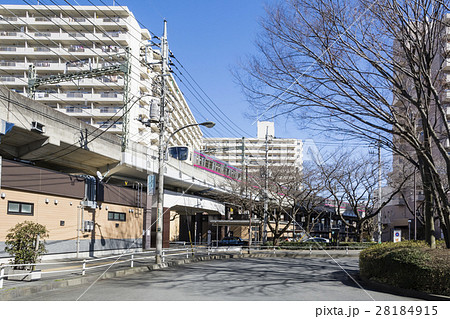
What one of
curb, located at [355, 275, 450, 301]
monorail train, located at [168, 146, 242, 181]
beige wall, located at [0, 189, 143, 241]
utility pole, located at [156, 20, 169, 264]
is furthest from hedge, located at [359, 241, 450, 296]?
monorail train, located at [168, 146, 242, 181]

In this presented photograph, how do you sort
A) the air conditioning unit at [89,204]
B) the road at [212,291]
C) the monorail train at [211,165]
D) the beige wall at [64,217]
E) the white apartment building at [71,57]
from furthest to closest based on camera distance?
the white apartment building at [71,57], the monorail train at [211,165], the air conditioning unit at [89,204], the beige wall at [64,217], the road at [212,291]

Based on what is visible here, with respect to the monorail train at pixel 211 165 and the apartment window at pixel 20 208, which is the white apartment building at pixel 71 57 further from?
the apartment window at pixel 20 208

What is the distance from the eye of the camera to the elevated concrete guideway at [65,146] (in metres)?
21.5

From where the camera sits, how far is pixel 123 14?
64188 mm

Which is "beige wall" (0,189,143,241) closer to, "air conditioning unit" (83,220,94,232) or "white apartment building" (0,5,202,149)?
"air conditioning unit" (83,220,94,232)

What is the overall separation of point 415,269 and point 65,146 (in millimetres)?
20477

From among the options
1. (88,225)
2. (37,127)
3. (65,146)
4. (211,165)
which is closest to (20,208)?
(37,127)

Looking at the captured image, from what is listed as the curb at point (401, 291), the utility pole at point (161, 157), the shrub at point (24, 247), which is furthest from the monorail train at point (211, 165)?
the curb at point (401, 291)

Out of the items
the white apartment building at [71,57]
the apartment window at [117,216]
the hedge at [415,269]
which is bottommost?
the hedge at [415,269]

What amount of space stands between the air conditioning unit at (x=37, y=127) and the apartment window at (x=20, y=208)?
Result: 3848mm

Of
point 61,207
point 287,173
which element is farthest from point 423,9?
point 287,173

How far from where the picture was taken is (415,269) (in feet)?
39.3

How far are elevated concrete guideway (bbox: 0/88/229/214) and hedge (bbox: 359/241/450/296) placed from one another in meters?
17.6

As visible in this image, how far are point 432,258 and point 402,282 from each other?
1119 mm
